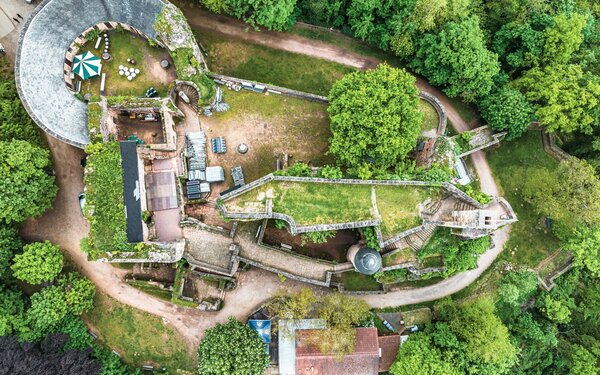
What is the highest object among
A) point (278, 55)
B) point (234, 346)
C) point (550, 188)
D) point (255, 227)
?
point (278, 55)

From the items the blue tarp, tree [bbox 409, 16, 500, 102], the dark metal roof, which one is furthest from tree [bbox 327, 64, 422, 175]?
the blue tarp

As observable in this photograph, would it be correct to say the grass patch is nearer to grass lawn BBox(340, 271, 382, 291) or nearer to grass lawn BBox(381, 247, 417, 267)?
grass lawn BBox(340, 271, 382, 291)

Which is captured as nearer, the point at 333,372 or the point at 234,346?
the point at 234,346

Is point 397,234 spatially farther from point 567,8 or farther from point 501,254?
point 567,8

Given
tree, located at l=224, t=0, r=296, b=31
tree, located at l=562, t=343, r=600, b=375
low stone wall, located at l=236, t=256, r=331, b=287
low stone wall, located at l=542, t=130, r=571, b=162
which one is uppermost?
tree, located at l=224, t=0, r=296, b=31

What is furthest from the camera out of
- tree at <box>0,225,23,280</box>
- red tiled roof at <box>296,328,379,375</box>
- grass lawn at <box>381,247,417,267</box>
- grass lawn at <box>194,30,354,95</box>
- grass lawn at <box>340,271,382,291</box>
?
grass lawn at <box>194,30,354,95</box>

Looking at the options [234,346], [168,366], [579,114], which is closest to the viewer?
[234,346]

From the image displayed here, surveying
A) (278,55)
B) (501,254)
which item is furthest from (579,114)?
(278,55)

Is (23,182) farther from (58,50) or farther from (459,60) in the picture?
(459,60)
